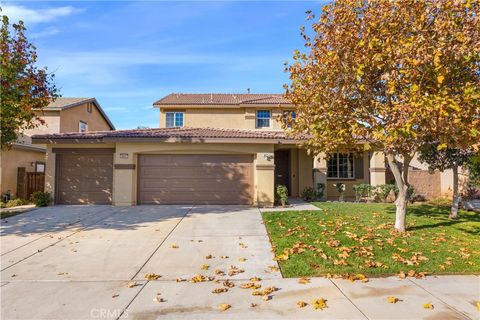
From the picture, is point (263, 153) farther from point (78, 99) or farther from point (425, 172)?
point (78, 99)

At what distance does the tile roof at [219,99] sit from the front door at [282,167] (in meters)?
3.40

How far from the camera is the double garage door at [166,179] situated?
14875 millimetres

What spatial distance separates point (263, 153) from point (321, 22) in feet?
23.6

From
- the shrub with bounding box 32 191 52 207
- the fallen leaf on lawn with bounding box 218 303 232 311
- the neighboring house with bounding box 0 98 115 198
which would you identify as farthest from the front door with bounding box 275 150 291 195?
the fallen leaf on lawn with bounding box 218 303 232 311

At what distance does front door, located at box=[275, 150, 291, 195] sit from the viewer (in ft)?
62.5

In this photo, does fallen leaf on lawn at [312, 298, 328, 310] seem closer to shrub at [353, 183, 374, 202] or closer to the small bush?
shrub at [353, 183, 374, 202]

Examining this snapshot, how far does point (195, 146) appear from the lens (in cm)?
1477

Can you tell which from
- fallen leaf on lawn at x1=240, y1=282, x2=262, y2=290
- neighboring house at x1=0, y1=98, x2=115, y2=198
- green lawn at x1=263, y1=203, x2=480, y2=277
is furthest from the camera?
neighboring house at x1=0, y1=98, x2=115, y2=198

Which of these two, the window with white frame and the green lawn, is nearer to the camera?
the green lawn

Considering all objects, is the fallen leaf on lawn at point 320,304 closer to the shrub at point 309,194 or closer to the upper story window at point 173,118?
the shrub at point 309,194

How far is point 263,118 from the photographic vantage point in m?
21.0

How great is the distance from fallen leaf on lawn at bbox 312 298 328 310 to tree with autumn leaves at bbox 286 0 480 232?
3.79m

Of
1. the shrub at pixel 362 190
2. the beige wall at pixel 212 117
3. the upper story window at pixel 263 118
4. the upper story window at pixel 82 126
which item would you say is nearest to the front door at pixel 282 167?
the upper story window at pixel 263 118
